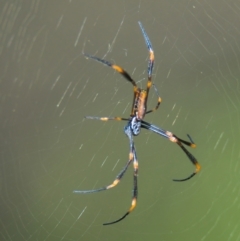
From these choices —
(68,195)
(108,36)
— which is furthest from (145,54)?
(68,195)

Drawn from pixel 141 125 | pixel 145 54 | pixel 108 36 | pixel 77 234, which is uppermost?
pixel 108 36

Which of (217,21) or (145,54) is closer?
(145,54)

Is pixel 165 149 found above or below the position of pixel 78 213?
above

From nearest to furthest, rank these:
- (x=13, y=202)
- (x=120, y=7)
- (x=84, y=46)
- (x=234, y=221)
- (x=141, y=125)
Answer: (x=141, y=125)
(x=234, y=221)
(x=13, y=202)
(x=84, y=46)
(x=120, y=7)

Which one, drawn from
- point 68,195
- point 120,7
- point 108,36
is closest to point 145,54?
point 108,36

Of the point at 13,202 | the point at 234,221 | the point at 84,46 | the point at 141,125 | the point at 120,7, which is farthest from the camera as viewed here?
the point at 120,7

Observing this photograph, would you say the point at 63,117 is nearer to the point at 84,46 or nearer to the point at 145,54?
the point at 84,46
